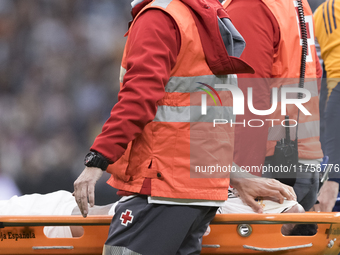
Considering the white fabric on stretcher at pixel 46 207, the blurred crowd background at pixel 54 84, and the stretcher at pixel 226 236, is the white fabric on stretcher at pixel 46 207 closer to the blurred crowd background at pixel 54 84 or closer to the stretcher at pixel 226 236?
the stretcher at pixel 226 236

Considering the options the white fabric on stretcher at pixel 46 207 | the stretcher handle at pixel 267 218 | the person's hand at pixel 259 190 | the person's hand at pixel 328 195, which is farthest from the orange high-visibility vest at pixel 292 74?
the white fabric on stretcher at pixel 46 207

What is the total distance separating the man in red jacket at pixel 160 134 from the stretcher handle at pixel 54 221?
45cm

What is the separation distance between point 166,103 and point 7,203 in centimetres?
118

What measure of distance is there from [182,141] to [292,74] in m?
0.82

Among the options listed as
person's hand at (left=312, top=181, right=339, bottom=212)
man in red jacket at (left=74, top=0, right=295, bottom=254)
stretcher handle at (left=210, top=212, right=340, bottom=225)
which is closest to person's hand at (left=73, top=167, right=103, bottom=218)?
man in red jacket at (left=74, top=0, right=295, bottom=254)

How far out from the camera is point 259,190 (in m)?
1.57

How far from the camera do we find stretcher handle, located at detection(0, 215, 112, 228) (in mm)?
1574

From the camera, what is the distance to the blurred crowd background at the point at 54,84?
3.76 metres

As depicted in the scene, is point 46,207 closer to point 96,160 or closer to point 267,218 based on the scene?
point 96,160

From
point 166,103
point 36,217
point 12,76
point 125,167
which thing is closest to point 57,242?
point 36,217

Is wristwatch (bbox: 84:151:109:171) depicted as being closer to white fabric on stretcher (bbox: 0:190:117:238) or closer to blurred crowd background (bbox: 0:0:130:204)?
white fabric on stretcher (bbox: 0:190:117:238)

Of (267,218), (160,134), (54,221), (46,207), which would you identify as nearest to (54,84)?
(46,207)

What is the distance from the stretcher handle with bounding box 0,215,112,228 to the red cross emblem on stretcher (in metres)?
0.47

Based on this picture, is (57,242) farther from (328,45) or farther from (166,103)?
(328,45)
